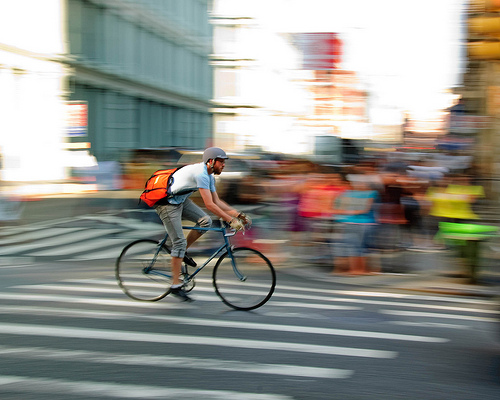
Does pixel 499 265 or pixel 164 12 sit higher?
pixel 164 12

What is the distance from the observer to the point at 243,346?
623 centimetres

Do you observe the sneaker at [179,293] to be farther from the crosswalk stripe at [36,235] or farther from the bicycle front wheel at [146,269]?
the crosswalk stripe at [36,235]

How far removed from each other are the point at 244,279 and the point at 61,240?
24.2 ft

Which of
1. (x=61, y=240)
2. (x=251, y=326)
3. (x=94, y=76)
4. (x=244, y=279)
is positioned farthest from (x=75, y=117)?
(x=94, y=76)

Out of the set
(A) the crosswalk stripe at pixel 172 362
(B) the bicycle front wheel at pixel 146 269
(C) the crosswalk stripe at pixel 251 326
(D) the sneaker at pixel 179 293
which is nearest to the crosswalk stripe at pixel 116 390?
(A) the crosswalk stripe at pixel 172 362

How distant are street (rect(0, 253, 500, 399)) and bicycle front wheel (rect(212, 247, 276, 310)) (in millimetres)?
170

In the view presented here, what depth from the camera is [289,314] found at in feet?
25.2

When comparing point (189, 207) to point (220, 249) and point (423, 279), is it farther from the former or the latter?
point (423, 279)

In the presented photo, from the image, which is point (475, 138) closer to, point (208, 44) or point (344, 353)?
point (344, 353)

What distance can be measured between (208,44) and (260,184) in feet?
149

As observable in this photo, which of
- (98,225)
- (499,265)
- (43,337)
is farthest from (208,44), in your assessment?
(43,337)

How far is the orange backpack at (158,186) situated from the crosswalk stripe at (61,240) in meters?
5.66

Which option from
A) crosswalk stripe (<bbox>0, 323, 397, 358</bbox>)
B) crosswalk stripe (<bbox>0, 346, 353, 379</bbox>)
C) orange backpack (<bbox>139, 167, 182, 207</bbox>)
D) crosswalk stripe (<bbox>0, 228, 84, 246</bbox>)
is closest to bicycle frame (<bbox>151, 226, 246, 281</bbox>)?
orange backpack (<bbox>139, 167, 182, 207</bbox>)

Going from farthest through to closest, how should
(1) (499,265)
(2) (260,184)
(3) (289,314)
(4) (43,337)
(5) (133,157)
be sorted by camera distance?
(5) (133,157)
(2) (260,184)
(1) (499,265)
(3) (289,314)
(4) (43,337)
